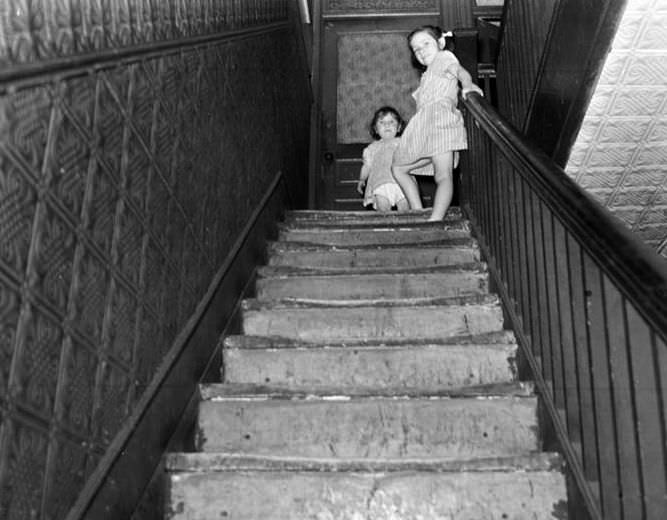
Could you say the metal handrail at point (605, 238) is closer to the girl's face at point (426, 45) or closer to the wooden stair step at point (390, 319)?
the wooden stair step at point (390, 319)

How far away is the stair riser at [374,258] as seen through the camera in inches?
141

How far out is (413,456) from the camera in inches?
89.9

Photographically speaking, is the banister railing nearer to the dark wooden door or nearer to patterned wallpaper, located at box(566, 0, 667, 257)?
patterned wallpaper, located at box(566, 0, 667, 257)

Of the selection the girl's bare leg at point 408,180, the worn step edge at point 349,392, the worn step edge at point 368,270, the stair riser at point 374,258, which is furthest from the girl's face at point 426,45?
the worn step edge at point 349,392

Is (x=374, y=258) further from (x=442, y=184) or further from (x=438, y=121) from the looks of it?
(x=438, y=121)

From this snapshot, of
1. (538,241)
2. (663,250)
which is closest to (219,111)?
(538,241)

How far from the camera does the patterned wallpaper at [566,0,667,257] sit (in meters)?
2.96

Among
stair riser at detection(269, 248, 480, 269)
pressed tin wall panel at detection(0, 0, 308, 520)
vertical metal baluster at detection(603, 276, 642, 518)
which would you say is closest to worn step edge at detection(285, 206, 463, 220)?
stair riser at detection(269, 248, 480, 269)

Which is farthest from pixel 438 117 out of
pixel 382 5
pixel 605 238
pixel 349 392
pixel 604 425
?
pixel 382 5

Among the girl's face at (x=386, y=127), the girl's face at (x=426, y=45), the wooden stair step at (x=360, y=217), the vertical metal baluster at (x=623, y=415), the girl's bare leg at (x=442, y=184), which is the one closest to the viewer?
the vertical metal baluster at (x=623, y=415)

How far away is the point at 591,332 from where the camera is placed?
7.11 ft

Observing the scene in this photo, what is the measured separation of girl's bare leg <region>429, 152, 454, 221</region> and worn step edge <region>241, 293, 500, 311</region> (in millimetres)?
1129

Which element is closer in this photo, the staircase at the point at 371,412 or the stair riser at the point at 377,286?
the staircase at the point at 371,412

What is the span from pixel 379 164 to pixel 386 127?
0.37 metres
